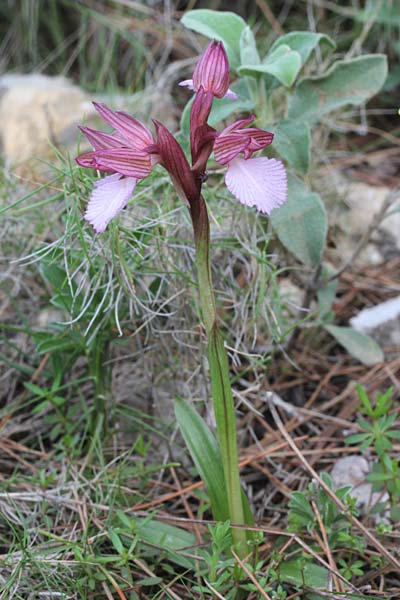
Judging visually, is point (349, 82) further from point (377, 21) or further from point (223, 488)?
point (377, 21)

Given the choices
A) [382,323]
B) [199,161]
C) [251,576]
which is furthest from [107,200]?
[382,323]

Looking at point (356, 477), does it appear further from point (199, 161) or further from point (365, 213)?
point (365, 213)

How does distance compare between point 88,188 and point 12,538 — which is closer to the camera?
point 12,538

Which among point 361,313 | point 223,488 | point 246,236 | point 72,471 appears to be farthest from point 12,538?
point 361,313

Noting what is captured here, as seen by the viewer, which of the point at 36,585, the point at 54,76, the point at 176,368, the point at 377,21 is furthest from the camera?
the point at 54,76

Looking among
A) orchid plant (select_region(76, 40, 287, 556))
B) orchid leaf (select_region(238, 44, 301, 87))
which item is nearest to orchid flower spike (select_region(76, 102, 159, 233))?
orchid plant (select_region(76, 40, 287, 556))
